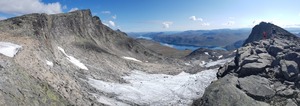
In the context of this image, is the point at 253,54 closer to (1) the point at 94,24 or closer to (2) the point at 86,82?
(2) the point at 86,82

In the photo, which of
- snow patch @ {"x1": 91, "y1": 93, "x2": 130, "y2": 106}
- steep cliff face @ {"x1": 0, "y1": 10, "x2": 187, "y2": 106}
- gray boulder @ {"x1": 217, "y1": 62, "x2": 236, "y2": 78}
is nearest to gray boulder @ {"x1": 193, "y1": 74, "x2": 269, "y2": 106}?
snow patch @ {"x1": 91, "y1": 93, "x2": 130, "y2": 106}

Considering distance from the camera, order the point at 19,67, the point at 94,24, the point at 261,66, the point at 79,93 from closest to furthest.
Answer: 1. the point at 19,67
2. the point at 79,93
3. the point at 261,66
4. the point at 94,24

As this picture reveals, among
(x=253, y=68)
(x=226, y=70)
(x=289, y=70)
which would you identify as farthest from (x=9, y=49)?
(x=289, y=70)

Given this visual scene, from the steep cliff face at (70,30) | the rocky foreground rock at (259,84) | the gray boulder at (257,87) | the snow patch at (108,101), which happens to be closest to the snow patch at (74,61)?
the steep cliff face at (70,30)

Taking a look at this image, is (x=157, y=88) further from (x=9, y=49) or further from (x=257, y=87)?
(x=9, y=49)

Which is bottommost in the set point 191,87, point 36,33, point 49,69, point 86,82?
point 191,87

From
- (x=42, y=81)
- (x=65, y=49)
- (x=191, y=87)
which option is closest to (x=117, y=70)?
(x=65, y=49)

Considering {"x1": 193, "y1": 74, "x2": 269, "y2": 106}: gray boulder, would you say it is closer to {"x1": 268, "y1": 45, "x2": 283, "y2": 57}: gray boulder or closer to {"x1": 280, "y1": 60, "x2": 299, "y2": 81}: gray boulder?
{"x1": 280, "y1": 60, "x2": 299, "y2": 81}: gray boulder
